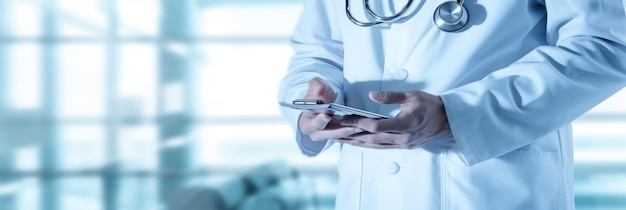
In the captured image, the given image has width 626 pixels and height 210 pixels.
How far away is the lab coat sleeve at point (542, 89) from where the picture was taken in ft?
2.56

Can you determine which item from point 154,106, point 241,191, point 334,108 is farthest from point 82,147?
point 334,108

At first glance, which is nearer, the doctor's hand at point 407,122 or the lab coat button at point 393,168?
the doctor's hand at point 407,122

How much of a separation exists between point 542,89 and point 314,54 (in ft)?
1.38

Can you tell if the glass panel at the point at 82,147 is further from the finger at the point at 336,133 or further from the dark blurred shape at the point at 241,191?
the finger at the point at 336,133

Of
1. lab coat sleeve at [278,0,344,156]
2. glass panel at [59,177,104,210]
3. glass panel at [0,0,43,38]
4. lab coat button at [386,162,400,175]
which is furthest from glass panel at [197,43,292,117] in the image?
lab coat button at [386,162,400,175]

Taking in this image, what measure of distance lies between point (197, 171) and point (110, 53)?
0.58 m

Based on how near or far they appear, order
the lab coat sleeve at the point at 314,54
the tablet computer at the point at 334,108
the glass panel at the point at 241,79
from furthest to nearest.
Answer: the glass panel at the point at 241,79, the lab coat sleeve at the point at 314,54, the tablet computer at the point at 334,108

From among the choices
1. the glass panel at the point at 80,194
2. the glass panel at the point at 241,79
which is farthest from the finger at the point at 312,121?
the glass panel at the point at 80,194

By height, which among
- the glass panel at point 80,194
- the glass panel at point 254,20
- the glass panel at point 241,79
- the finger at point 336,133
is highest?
the glass panel at point 254,20

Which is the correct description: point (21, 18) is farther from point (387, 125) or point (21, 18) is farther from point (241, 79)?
point (387, 125)

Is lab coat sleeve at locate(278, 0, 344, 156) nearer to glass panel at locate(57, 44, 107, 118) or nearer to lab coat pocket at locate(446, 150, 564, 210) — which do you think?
lab coat pocket at locate(446, 150, 564, 210)

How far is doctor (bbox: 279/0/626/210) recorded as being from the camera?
2.56 ft

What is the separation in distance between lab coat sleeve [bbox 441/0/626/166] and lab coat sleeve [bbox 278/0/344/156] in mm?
267

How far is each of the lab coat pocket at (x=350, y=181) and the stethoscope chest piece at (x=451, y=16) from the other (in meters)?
0.23
